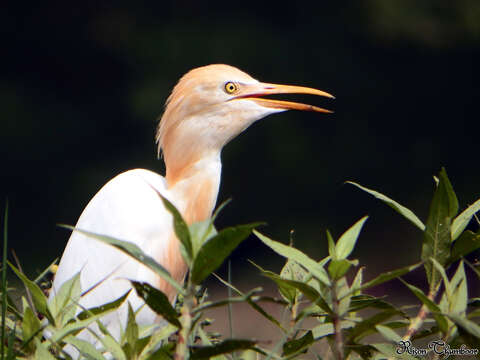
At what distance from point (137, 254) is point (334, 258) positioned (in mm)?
192

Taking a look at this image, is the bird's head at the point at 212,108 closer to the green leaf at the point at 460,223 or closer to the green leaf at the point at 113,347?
the green leaf at the point at 460,223

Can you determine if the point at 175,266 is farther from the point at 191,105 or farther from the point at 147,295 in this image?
the point at 147,295

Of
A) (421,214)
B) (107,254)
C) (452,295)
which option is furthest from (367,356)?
(421,214)

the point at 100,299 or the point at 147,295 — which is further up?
the point at 147,295

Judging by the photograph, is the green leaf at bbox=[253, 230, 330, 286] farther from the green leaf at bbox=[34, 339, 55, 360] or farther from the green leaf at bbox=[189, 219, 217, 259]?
the green leaf at bbox=[34, 339, 55, 360]

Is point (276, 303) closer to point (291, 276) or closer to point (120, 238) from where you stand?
point (291, 276)

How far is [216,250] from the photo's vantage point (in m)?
0.52

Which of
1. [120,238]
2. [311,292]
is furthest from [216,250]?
[120,238]

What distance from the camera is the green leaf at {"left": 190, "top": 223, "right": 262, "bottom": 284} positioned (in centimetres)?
51

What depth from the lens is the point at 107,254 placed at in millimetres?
1723

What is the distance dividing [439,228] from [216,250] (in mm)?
251

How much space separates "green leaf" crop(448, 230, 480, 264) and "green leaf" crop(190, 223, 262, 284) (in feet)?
0.85

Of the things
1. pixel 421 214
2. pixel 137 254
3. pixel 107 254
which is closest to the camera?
pixel 137 254

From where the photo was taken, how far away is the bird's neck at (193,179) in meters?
1.95
